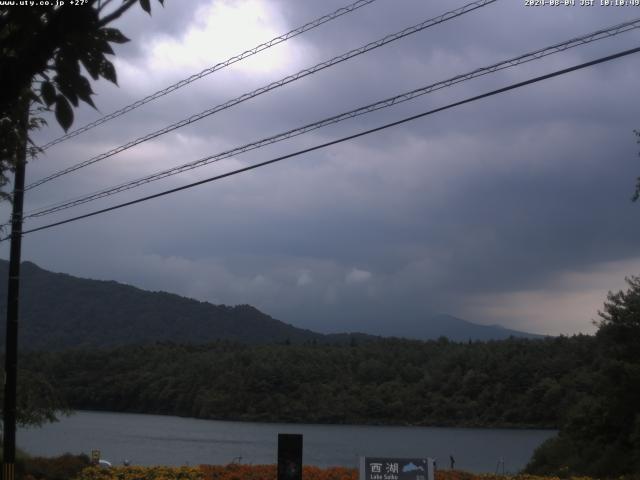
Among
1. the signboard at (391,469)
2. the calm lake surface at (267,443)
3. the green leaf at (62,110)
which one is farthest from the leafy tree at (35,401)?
the green leaf at (62,110)

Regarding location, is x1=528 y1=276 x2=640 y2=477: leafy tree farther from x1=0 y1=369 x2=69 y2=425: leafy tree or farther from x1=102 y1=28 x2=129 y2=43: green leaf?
x1=102 y1=28 x2=129 y2=43: green leaf

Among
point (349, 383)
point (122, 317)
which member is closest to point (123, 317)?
point (122, 317)

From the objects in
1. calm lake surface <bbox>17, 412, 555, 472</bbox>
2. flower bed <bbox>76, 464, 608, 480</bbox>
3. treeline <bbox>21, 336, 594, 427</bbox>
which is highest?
treeline <bbox>21, 336, 594, 427</bbox>

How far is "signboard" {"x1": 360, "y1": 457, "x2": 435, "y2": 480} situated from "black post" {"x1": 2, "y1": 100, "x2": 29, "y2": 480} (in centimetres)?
716

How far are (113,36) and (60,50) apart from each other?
0.99 feet

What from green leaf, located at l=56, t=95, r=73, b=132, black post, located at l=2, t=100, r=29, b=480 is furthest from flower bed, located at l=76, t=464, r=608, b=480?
green leaf, located at l=56, t=95, r=73, b=132

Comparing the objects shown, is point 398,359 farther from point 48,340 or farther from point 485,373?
point 48,340

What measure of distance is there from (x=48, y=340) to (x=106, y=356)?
48577 mm

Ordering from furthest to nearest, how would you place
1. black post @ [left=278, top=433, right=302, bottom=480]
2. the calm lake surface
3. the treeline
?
1. the treeline
2. the calm lake surface
3. black post @ [left=278, top=433, right=302, bottom=480]

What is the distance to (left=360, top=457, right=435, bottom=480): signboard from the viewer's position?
12844mm

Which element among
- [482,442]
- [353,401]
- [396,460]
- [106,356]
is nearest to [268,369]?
[353,401]

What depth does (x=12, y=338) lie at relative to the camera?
17.4 metres

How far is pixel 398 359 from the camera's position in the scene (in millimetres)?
52750

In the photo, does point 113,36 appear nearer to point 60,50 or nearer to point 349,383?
point 60,50
